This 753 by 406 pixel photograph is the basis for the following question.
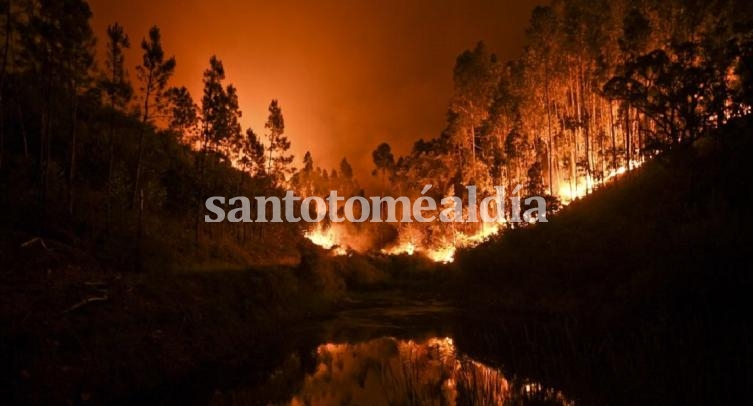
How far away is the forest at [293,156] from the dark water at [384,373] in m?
2.71

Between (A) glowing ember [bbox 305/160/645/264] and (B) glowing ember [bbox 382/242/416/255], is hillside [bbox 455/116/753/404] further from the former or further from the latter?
(B) glowing ember [bbox 382/242/416/255]

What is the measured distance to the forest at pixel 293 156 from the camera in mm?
19484

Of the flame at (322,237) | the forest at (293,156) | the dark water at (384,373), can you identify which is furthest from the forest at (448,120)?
the dark water at (384,373)

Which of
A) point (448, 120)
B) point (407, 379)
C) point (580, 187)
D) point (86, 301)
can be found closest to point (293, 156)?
point (448, 120)

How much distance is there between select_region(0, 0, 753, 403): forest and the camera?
1948 centimetres

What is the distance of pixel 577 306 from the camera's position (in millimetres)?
18719

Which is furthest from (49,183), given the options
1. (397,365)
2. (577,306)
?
(577,306)

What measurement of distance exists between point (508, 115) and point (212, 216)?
32035mm

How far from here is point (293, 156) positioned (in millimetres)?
51094

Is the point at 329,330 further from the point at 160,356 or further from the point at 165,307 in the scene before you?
the point at 160,356

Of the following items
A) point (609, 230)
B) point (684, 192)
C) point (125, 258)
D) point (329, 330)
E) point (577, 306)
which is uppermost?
point (684, 192)

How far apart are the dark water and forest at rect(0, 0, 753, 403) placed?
2.71 meters

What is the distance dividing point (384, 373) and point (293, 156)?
45330 millimetres

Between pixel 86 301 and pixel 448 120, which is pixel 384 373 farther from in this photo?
pixel 448 120
